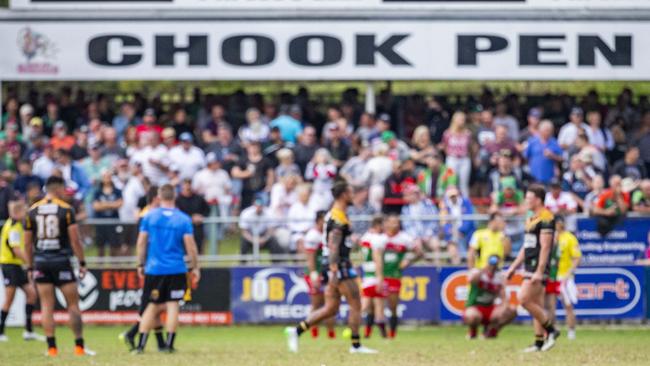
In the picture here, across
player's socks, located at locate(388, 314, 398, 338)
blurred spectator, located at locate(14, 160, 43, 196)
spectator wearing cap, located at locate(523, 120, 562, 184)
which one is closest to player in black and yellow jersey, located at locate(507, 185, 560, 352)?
player's socks, located at locate(388, 314, 398, 338)

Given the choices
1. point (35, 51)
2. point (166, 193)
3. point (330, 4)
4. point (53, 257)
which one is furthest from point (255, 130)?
point (53, 257)

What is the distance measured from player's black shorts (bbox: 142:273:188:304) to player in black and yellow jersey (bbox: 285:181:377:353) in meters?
1.46

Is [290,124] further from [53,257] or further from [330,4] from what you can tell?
[53,257]

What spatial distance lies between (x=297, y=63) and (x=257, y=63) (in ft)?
2.49

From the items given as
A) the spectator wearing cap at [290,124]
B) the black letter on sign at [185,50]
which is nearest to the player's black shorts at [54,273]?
the spectator wearing cap at [290,124]

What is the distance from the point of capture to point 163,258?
1798cm

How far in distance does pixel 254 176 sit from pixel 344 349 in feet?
22.7

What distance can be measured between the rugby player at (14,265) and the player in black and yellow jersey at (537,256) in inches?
293

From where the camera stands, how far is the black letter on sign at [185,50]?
27.4 m

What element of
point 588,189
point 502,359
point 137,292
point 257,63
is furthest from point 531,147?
point 502,359

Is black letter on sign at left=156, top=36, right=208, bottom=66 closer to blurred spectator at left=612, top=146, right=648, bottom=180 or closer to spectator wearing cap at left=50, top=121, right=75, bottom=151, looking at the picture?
spectator wearing cap at left=50, top=121, right=75, bottom=151

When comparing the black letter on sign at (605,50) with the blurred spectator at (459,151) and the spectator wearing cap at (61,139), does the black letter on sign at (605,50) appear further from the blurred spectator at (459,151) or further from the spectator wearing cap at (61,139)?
the spectator wearing cap at (61,139)

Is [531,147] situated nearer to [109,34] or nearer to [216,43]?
[216,43]

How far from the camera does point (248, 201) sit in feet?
83.5
